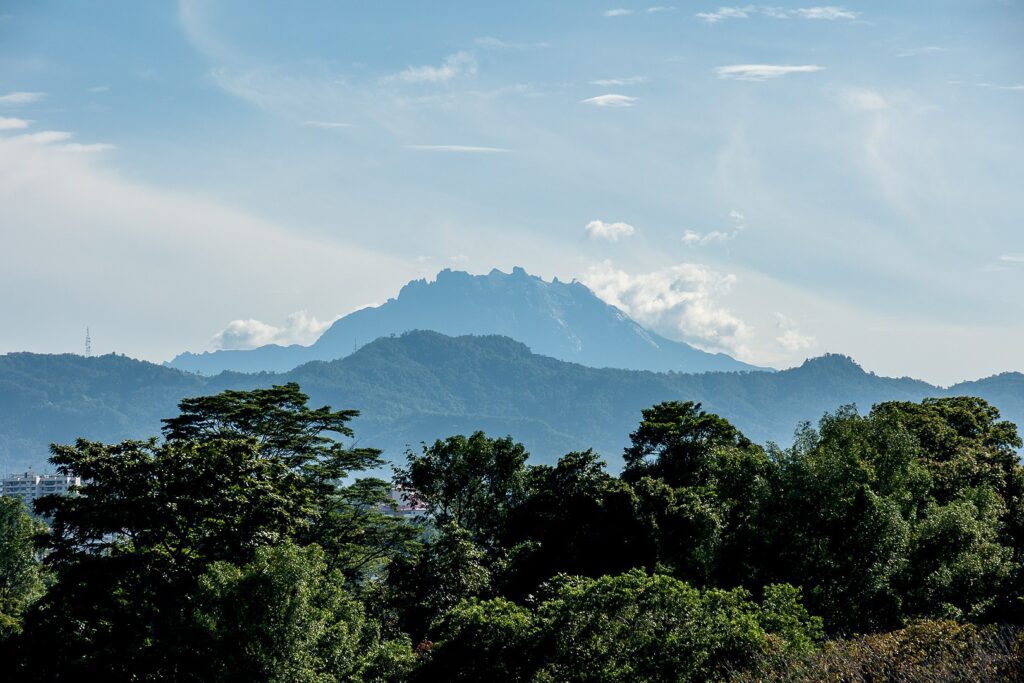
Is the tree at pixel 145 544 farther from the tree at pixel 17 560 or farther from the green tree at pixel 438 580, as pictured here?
the tree at pixel 17 560

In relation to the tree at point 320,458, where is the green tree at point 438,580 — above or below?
below

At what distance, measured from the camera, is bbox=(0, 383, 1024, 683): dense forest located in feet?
70.1

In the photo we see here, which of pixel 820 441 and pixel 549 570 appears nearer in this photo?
pixel 820 441

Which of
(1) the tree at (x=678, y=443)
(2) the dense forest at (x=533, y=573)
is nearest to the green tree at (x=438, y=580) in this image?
(2) the dense forest at (x=533, y=573)

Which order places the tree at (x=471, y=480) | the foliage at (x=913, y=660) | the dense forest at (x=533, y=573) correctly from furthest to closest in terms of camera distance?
the tree at (x=471, y=480), the dense forest at (x=533, y=573), the foliage at (x=913, y=660)

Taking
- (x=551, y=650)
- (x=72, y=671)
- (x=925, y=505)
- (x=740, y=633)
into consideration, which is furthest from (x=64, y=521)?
(x=925, y=505)

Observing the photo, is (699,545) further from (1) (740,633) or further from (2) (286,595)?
(2) (286,595)

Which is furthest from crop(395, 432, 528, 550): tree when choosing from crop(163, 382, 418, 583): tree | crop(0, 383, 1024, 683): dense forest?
crop(163, 382, 418, 583): tree

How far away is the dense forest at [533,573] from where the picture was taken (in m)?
21.4

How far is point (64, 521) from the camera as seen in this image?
25234 millimetres

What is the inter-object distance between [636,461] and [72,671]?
27.6 metres

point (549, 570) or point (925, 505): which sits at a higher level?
point (925, 505)

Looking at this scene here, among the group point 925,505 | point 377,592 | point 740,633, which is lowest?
point 377,592

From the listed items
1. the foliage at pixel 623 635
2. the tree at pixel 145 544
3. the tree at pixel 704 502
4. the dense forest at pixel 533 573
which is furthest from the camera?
the tree at pixel 704 502
